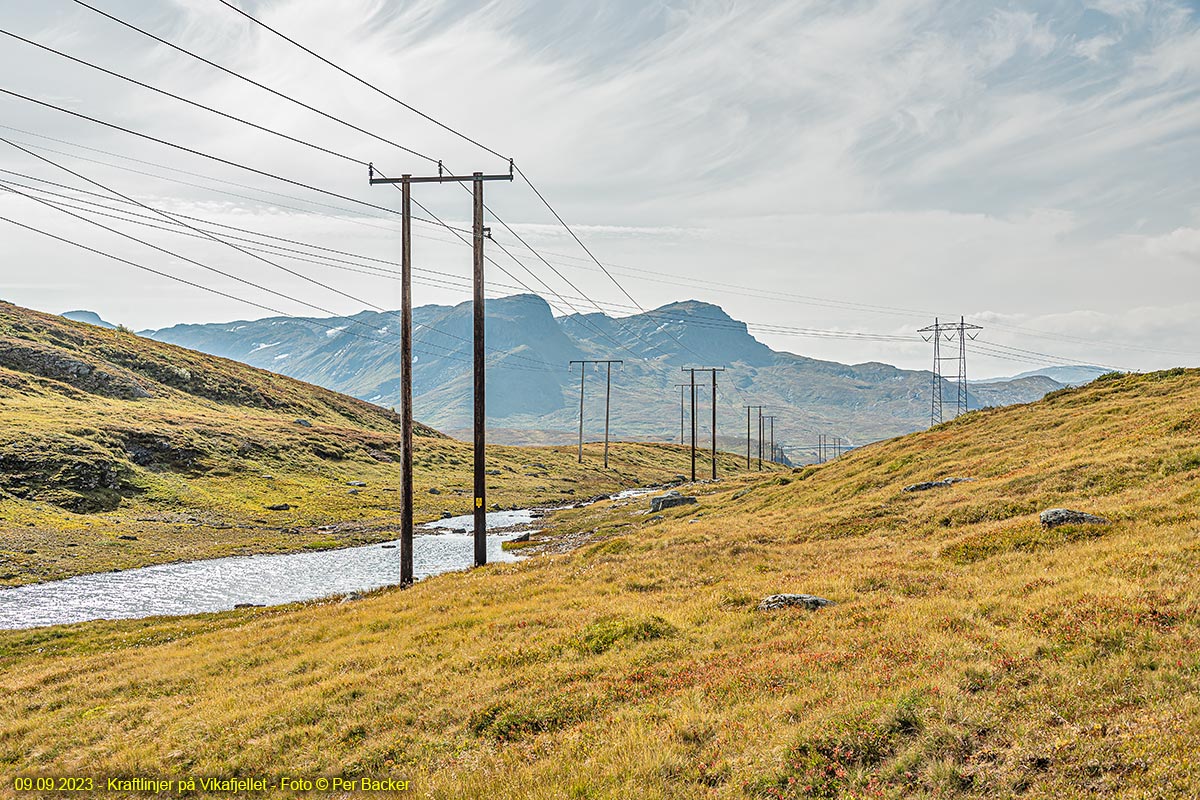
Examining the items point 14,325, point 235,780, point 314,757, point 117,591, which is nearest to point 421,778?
point 314,757

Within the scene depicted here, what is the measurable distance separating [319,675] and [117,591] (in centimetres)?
3091

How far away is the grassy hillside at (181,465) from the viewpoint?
5778 cm

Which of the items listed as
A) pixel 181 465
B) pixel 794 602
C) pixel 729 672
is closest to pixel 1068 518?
pixel 794 602

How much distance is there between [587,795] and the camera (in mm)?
11078

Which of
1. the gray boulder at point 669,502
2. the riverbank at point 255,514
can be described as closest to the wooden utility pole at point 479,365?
the riverbank at point 255,514

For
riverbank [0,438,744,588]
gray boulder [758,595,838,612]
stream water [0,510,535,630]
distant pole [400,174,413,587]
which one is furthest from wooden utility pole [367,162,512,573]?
riverbank [0,438,744,588]

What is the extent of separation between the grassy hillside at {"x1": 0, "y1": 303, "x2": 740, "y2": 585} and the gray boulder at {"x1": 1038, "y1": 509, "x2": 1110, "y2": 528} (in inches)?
2116

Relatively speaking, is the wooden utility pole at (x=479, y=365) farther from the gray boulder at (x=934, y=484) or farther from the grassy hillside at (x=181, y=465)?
the grassy hillside at (x=181, y=465)

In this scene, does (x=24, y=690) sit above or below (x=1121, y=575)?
below

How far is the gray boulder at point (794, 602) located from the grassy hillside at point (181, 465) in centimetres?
4661

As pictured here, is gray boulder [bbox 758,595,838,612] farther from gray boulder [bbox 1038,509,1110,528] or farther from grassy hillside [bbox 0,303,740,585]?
grassy hillside [bbox 0,303,740,585]

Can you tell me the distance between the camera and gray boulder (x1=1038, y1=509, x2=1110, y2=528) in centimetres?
2344

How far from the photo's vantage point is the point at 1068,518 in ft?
78.1

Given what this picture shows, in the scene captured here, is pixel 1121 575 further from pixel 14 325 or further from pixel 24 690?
pixel 14 325
